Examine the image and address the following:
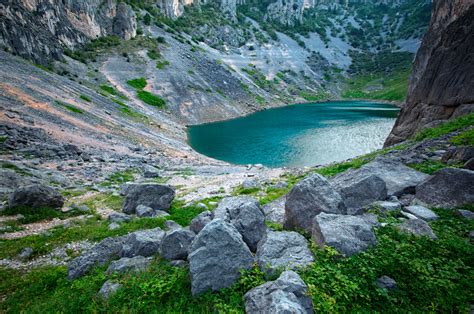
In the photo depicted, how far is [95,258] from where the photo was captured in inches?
365

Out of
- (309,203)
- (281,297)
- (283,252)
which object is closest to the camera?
(281,297)

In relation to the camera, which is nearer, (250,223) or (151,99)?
(250,223)

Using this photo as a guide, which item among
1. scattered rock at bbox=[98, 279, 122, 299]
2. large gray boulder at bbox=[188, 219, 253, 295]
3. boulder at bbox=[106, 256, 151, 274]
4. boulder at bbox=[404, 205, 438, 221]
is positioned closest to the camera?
large gray boulder at bbox=[188, 219, 253, 295]

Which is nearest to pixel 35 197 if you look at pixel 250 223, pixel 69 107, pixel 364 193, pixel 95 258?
pixel 95 258

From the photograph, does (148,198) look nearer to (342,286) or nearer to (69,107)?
(342,286)

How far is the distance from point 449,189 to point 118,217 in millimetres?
15447

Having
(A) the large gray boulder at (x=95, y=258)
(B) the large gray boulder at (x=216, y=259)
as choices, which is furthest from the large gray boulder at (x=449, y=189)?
(A) the large gray boulder at (x=95, y=258)

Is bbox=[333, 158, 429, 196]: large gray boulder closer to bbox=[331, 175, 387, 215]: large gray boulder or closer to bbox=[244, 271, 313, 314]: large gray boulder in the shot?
bbox=[331, 175, 387, 215]: large gray boulder

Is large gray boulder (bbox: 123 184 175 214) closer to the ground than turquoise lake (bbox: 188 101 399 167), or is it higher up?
higher up

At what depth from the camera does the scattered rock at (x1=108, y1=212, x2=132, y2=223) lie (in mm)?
13709

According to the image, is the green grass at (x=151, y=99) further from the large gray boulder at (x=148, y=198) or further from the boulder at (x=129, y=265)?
the boulder at (x=129, y=265)

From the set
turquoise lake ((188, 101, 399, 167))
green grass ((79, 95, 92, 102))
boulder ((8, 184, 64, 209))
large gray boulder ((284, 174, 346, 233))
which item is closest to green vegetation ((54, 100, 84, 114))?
green grass ((79, 95, 92, 102))

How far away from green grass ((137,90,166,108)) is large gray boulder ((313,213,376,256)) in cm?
6915

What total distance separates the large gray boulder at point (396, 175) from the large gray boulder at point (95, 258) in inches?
460
